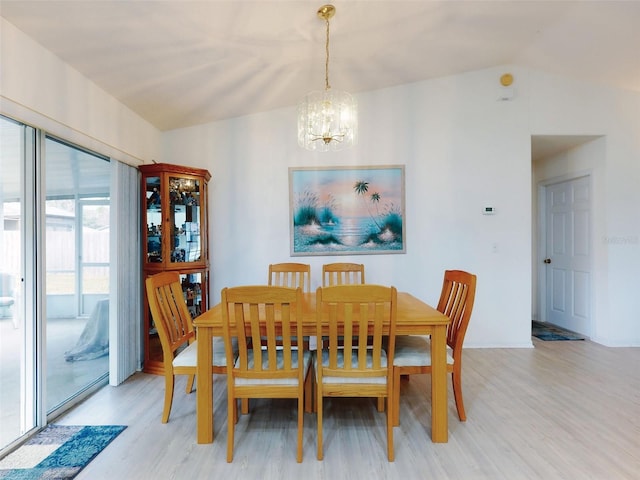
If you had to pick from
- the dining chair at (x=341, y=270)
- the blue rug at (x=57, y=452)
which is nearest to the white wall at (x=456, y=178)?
the dining chair at (x=341, y=270)

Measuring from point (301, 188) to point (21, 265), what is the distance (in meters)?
2.39

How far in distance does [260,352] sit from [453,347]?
1315mm

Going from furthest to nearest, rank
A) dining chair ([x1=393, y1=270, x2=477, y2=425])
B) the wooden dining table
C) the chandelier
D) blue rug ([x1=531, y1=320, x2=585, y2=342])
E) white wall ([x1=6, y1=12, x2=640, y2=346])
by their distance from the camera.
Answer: blue rug ([x1=531, y1=320, x2=585, y2=342]) → white wall ([x1=6, y1=12, x2=640, y2=346]) → the chandelier → dining chair ([x1=393, y1=270, x2=477, y2=425]) → the wooden dining table

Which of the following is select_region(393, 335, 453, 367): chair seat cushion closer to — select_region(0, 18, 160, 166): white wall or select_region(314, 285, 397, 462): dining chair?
select_region(314, 285, 397, 462): dining chair

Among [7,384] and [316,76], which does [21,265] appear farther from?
[316,76]

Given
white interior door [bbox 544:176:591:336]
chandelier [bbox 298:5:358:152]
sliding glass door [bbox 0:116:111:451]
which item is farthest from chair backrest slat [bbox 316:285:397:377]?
white interior door [bbox 544:176:591:336]

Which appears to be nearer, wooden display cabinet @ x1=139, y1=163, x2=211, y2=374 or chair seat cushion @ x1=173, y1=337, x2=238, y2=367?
chair seat cushion @ x1=173, y1=337, x2=238, y2=367

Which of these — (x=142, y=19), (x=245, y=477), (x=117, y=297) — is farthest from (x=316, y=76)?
(x=245, y=477)

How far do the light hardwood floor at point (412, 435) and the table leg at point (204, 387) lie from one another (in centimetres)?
9

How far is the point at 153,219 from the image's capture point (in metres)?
2.94

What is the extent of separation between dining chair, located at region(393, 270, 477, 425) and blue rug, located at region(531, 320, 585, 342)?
242 centimetres

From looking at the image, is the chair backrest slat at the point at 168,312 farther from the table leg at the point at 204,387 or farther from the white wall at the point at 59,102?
the white wall at the point at 59,102

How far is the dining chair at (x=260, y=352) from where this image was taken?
162 centimetres

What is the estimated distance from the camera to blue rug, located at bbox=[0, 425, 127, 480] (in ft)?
5.33
